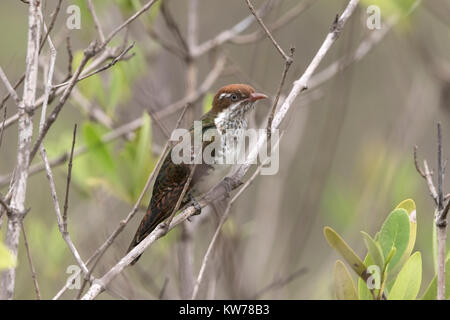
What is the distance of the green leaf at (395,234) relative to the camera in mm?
2726

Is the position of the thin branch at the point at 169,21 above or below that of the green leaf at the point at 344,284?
above

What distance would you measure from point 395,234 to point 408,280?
0.67 feet

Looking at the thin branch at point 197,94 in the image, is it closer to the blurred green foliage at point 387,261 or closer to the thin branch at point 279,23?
the thin branch at point 279,23

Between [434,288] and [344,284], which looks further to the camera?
[344,284]

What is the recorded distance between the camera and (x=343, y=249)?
9.11 ft

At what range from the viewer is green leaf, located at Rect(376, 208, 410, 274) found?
8.94 ft

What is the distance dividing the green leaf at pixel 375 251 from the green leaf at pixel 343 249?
6 cm

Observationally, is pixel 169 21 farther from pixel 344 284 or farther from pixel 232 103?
pixel 344 284

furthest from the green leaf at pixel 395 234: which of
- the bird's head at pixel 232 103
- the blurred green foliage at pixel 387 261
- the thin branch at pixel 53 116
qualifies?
the bird's head at pixel 232 103

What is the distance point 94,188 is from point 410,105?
2.59 metres

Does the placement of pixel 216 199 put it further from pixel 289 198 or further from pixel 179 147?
pixel 289 198

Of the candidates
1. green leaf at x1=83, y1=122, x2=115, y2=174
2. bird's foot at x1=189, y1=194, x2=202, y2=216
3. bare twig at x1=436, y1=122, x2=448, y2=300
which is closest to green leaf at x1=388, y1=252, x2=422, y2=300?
bare twig at x1=436, y1=122, x2=448, y2=300

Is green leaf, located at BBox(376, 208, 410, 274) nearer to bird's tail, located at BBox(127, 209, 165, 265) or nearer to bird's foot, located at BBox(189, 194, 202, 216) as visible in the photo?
bird's foot, located at BBox(189, 194, 202, 216)

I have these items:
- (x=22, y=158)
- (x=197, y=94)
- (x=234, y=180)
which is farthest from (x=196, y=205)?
(x=197, y=94)
